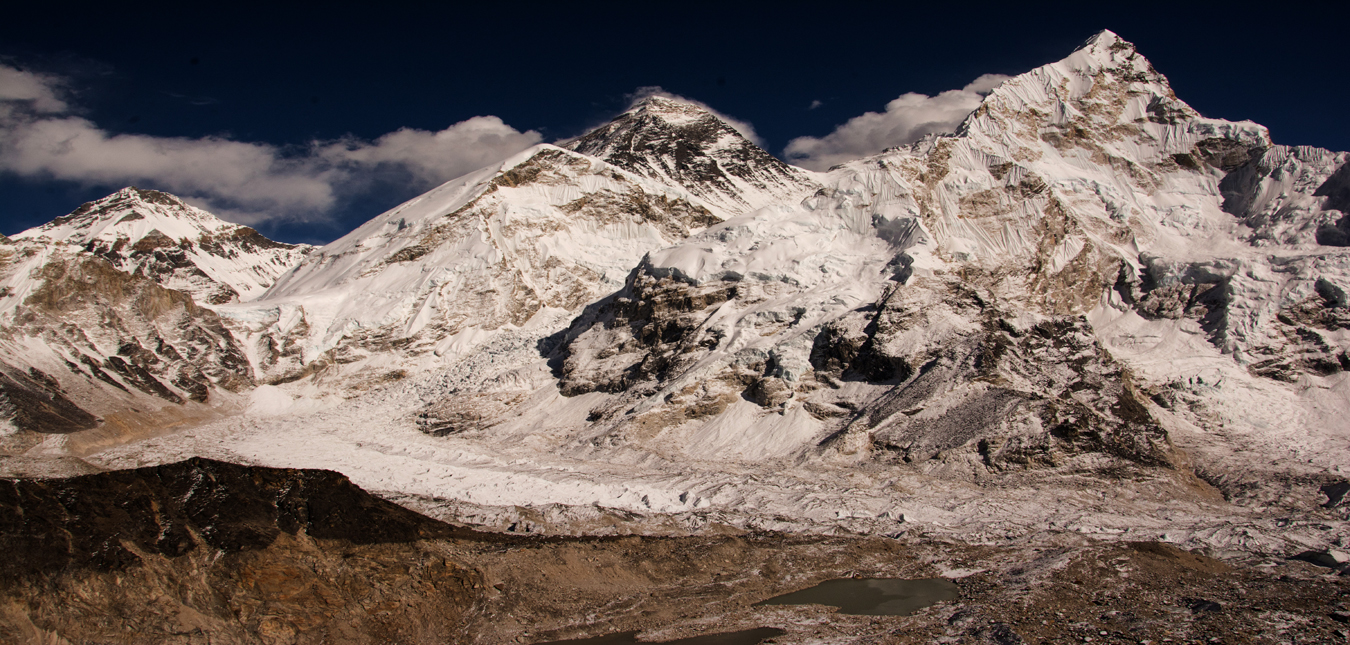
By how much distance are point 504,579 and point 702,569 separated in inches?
182

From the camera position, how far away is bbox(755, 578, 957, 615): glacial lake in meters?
14.8

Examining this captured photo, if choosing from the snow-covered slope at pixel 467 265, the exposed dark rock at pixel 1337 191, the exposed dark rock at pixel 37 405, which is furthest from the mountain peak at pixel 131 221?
the exposed dark rock at pixel 1337 191

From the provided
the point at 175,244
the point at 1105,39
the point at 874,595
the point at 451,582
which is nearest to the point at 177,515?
the point at 451,582

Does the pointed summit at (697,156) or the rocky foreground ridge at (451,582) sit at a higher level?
the pointed summit at (697,156)

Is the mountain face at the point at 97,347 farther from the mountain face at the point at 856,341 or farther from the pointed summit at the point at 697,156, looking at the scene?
the pointed summit at the point at 697,156

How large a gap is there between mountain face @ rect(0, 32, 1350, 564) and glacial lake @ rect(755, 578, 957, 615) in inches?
181

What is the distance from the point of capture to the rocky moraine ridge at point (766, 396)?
13977 mm

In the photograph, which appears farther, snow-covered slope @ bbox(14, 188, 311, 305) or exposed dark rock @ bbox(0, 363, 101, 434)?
snow-covered slope @ bbox(14, 188, 311, 305)

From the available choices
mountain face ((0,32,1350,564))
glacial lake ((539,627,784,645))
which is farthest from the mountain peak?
glacial lake ((539,627,784,645))

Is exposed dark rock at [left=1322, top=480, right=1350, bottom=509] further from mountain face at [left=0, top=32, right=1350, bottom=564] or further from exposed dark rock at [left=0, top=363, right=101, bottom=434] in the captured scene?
exposed dark rock at [left=0, top=363, right=101, bottom=434]

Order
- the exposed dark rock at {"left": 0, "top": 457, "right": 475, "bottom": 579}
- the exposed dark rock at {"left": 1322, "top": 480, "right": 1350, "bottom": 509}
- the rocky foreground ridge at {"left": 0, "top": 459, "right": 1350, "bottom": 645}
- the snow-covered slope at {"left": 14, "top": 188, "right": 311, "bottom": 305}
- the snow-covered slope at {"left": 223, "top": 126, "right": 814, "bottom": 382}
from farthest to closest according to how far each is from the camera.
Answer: the snow-covered slope at {"left": 14, "top": 188, "right": 311, "bottom": 305} < the snow-covered slope at {"left": 223, "top": 126, "right": 814, "bottom": 382} < the exposed dark rock at {"left": 1322, "top": 480, "right": 1350, "bottom": 509} < the exposed dark rock at {"left": 0, "top": 457, "right": 475, "bottom": 579} < the rocky foreground ridge at {"left": 0, "top": 459, "right": 1350, "bottom": 645}

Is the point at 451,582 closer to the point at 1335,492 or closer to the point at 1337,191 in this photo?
the point at 1335,492

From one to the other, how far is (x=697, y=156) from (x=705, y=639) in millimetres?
87095

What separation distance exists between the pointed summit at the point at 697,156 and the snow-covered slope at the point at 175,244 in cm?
4632
